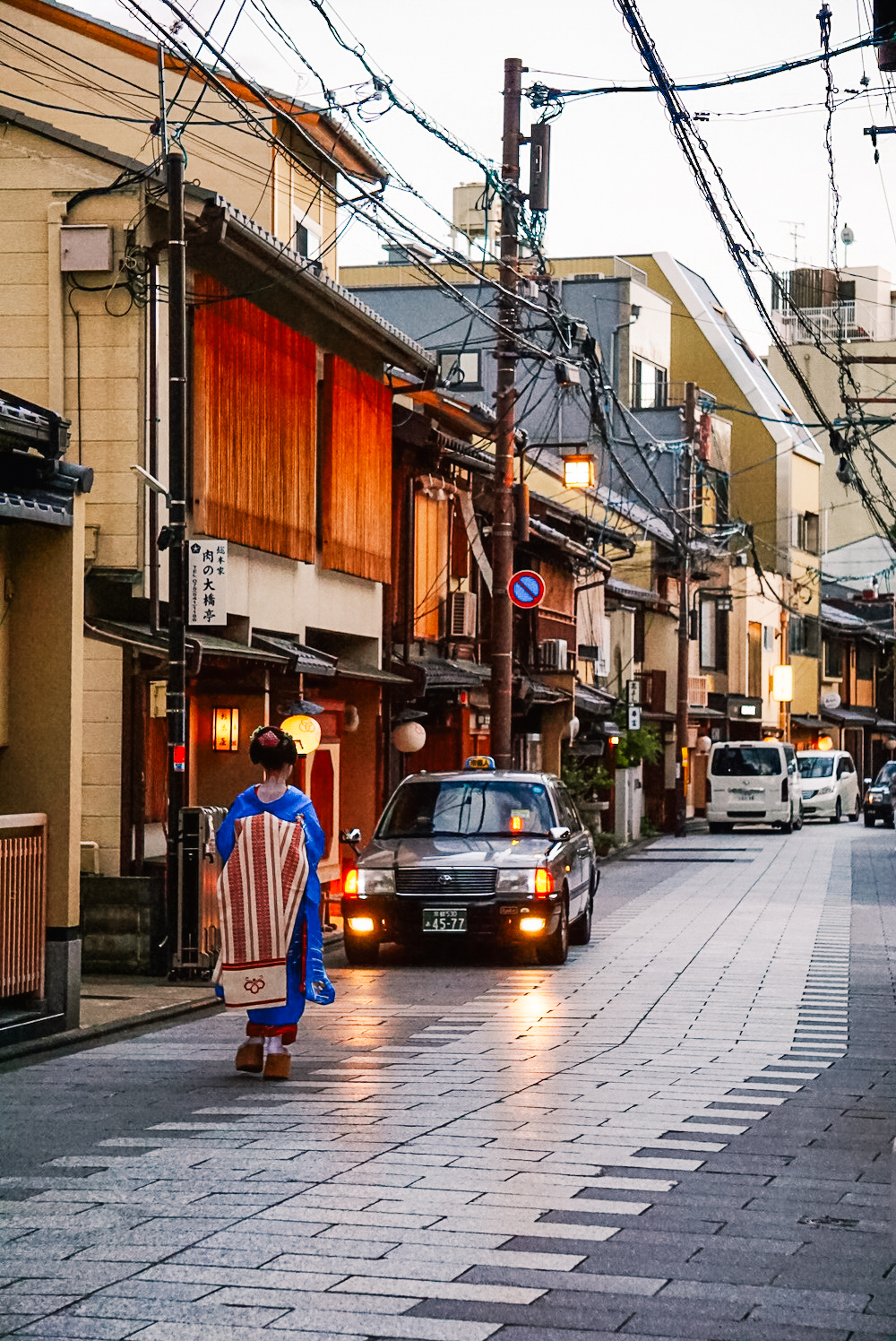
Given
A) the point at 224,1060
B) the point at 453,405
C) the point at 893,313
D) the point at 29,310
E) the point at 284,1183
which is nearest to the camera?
the point at 284,1183

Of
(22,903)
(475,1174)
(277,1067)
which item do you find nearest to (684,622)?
(22,903)

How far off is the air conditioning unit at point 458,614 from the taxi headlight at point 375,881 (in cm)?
1399

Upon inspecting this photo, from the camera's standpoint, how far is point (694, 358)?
68.7 metres

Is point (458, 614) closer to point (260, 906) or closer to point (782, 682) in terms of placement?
point (260, 906)

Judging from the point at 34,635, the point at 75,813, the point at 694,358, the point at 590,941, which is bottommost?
the point at 590,941

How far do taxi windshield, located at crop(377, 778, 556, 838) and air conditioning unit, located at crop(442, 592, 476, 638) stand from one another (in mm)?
12117

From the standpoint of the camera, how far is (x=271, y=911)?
35.0 ft

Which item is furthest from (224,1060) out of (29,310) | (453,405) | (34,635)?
(453,405)

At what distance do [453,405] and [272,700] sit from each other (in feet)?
38.7

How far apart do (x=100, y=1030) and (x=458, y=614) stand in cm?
1886

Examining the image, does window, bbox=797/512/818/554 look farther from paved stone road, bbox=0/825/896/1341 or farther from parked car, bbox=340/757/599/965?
paved stone road, bbox=0/825/896/1341

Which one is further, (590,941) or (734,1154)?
(590,941)

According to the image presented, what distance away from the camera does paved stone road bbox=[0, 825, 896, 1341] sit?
19.5 ft

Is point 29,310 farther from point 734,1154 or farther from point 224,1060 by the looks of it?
point 734,1154
